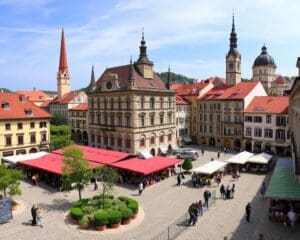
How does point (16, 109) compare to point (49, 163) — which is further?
point (16, 109)

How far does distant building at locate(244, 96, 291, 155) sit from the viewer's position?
50.4m

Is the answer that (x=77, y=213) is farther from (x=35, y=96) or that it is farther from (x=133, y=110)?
(x=35, y=96)

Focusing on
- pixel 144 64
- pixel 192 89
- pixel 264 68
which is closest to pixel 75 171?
pixel 144 64

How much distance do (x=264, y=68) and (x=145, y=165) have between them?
70.3 meters

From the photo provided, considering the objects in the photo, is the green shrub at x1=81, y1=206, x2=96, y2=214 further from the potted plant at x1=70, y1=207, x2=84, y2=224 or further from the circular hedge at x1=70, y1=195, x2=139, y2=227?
the potted plant at x1=70, y1=207, x2=84, y2=224

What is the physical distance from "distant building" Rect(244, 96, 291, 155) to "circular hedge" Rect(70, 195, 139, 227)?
33758mm

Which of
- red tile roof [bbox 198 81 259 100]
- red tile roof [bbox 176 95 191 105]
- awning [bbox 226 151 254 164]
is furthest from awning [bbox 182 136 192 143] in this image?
awning [bbox 226 151 254 164]

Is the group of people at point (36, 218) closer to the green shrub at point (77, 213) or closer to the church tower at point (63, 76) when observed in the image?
the green shrub at point (77, 213)

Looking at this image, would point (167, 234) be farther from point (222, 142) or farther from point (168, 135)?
point (222, 142)

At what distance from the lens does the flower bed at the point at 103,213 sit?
73.9 feet

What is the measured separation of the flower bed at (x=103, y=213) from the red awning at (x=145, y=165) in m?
7.78

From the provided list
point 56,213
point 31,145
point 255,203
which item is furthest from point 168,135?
point 56,213

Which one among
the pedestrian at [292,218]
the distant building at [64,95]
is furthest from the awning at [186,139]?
the pedestrian at [292,218]

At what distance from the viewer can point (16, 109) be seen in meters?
48.6
